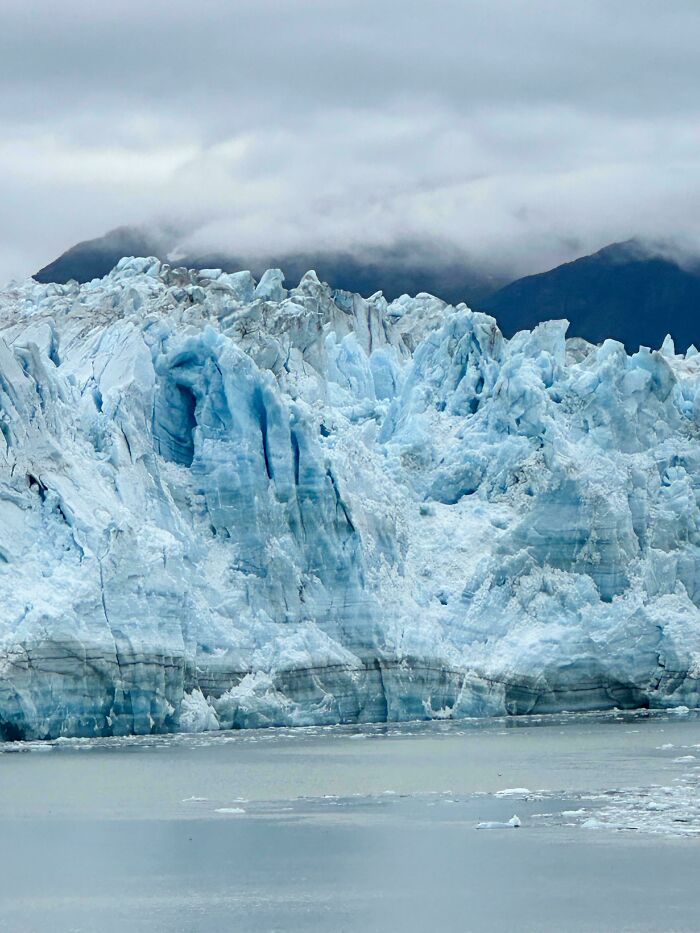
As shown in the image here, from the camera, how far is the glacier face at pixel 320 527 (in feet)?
106

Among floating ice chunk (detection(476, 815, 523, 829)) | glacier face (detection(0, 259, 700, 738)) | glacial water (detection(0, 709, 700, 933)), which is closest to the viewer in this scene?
glacial water (detection(0, 709, 700, 933))

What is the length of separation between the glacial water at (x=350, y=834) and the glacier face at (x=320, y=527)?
2.10 metres

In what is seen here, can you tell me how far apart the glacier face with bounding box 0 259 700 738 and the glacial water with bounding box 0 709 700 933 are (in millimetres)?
2098

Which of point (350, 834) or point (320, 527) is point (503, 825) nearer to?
point (350, 834)

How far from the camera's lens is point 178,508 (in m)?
36.1

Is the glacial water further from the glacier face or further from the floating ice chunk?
the glacier face

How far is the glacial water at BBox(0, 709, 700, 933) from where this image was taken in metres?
16.8

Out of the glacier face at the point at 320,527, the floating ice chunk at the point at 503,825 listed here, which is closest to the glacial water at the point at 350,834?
the floating ice chunk at the point at 503,825

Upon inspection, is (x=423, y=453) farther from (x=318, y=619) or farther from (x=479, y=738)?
(x=479, y=738)

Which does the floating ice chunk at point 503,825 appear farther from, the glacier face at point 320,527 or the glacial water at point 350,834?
the glacier face at point 320,527

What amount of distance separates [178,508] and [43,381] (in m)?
3.72

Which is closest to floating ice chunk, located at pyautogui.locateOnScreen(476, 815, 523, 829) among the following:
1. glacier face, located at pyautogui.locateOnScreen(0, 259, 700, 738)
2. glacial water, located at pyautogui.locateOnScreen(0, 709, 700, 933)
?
glacial water, located at pyautogui.locateOnScreen(0, 709, 700, 933)

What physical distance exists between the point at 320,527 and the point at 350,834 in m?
15.5

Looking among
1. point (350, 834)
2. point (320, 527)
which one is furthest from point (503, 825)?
Answer: point (320, 527)
